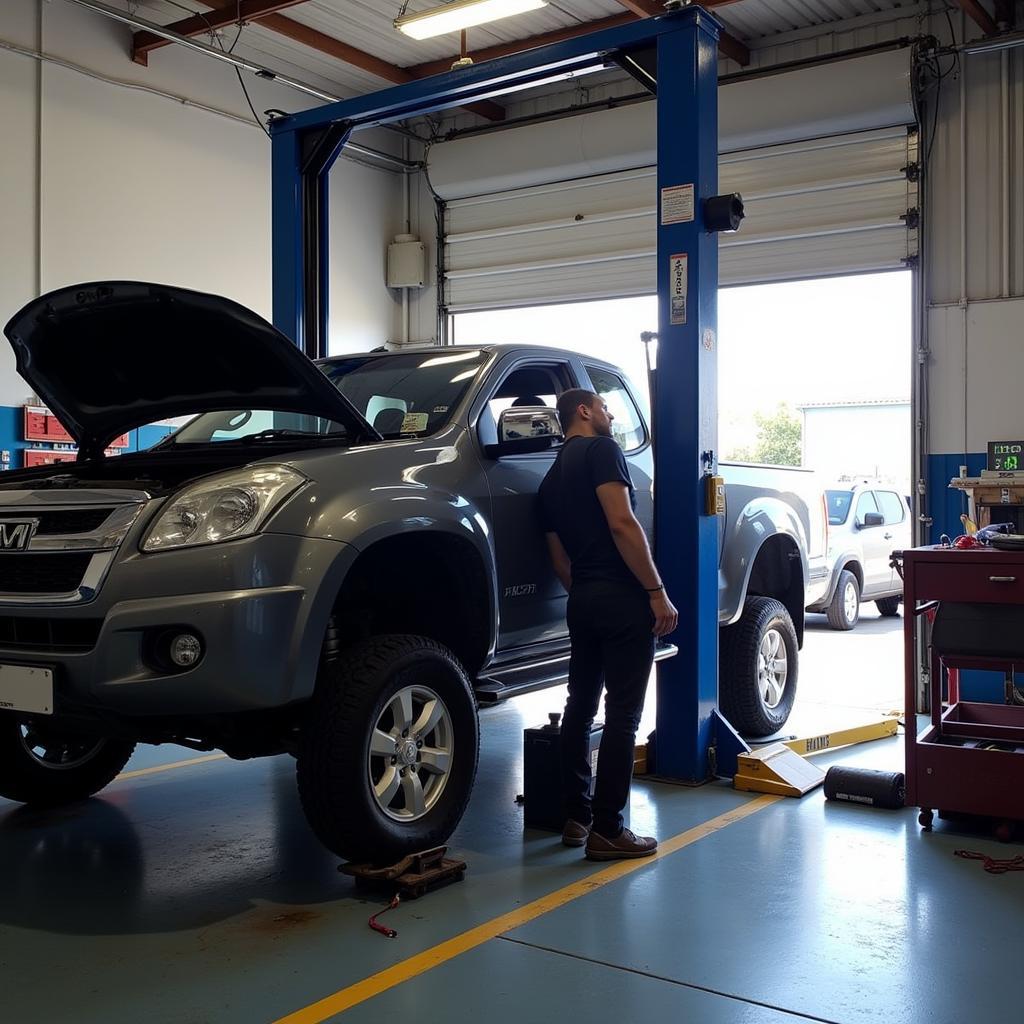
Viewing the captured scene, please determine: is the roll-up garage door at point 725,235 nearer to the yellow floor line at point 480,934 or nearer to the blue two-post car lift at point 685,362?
the blue two-post car lift at point 685,362

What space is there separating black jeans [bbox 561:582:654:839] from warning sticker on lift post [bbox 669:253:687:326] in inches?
60.7

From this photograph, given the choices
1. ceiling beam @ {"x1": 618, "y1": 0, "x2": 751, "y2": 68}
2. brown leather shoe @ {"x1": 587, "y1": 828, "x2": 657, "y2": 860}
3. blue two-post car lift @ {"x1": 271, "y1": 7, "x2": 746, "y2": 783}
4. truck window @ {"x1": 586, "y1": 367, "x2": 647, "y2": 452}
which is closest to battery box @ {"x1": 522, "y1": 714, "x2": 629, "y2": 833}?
brown leather shoe @ {"x1": 587, "y1": 828, "x2": 657, "y2": 860}

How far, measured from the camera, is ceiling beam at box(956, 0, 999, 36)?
861cm

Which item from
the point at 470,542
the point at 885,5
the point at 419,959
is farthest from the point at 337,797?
the point at 885,5

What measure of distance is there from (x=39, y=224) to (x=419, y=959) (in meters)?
7.87

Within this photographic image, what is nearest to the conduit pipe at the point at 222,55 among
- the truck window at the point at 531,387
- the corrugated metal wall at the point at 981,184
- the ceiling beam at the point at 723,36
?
the ceiling beam at the point at 723,36

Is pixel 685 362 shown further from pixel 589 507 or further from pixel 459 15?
pixel 459 15

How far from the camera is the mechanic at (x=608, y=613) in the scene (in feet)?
12.4

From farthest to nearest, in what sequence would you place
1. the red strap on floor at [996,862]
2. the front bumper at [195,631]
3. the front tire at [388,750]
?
the red strap on floor at [996,862] < the front tire at [388,750] < the front bumper at [195,631]

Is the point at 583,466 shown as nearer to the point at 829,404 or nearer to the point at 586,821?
the point at 586,821

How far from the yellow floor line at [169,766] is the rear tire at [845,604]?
6964mm

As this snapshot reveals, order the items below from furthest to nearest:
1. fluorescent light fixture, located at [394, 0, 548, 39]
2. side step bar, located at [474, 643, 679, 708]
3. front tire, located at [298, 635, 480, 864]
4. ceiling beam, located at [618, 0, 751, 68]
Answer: ceiling beam, located at [618, 0, 751, 68] → fluorescent light fixture, located at [394, 0, 548, 39] → side step bar, located at [474, 643, 679, 708] → front tire, located at [298, 635, 480, 864]

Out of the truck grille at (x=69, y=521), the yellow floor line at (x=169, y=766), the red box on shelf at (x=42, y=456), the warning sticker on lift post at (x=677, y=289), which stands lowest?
the yellow floor line at (x=169, y=766)

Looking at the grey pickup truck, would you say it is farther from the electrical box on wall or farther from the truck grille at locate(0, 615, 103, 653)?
the electrical box on wall
